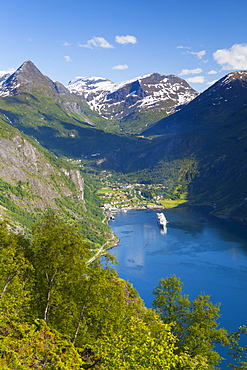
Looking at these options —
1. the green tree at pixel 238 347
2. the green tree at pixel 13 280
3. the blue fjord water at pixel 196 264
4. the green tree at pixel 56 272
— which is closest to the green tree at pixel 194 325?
the green tree at pixel 238 347

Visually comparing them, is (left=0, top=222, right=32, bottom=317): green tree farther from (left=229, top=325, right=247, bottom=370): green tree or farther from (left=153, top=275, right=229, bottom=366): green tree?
(left=229, top=325, right=247, bottom=370): green tree

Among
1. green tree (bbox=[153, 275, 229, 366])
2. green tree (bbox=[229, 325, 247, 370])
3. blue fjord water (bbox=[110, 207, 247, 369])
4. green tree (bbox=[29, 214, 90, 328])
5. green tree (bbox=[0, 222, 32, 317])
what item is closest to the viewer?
green tree (bbox=[229, 325, 247, 370])

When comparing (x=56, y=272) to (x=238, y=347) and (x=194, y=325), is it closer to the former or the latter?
(x=238, y=347)

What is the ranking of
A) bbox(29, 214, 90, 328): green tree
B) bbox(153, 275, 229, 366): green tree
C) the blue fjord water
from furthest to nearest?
1. the blue fjord water
2. bbox(153, 275, 229, 366): green tree
3. bbox(29, 214, 90, 328): green tree

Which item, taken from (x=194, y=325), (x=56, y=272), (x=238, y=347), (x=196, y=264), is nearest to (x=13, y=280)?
(x=56, y=272)

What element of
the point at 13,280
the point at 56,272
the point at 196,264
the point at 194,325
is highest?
the point at 196,264

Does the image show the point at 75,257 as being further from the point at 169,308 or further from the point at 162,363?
the point at 169,308

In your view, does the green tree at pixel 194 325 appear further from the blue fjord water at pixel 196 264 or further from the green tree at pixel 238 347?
the blue fjord water at pixel 196 264

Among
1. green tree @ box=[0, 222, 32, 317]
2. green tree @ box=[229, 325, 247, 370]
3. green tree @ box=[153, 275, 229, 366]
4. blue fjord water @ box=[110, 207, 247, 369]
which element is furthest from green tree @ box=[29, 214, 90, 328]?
blue fjord water @ box=[110, 207, 247, 369]

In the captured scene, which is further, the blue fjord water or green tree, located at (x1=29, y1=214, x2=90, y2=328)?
the blue fjord water
